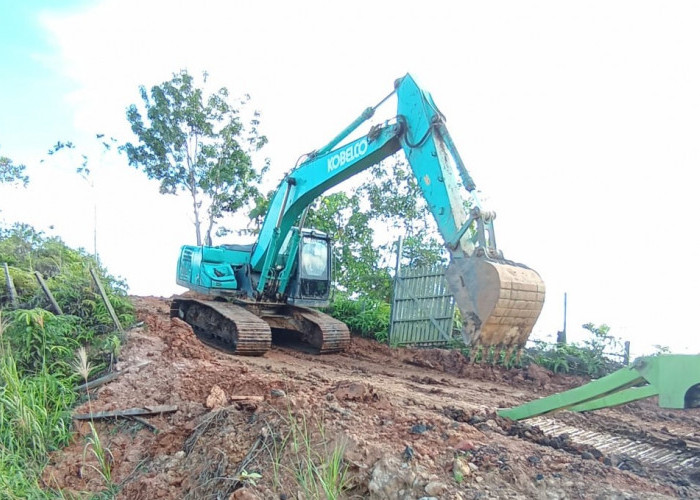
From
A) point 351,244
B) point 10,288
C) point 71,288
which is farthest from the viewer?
point 351,244

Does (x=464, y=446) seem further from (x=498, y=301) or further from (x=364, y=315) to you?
(x=364, y=315)

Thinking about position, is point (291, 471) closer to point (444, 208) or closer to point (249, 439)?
point (249, 439)

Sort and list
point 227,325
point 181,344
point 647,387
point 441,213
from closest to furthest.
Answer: point 647,387
point 441,213
point 181,344
point 227,325

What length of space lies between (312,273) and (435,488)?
728 cm

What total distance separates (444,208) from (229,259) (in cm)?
587

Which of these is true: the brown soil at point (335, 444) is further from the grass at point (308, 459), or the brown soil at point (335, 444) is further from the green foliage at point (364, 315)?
the green foliage at point (364, 315)

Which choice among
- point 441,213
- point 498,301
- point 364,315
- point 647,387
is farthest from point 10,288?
point 647,387

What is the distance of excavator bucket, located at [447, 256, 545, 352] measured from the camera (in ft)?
14.8

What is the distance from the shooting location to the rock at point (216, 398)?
16.0 ft

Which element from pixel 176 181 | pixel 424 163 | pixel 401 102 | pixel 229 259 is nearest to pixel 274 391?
pixel 424 163

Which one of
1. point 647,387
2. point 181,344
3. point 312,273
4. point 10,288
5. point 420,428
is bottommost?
point 420,428

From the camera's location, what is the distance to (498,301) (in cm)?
448

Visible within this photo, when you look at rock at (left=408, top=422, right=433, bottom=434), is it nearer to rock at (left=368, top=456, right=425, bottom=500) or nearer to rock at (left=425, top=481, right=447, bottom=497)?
rock at (left=368, top=456, right=425, bottom=500)

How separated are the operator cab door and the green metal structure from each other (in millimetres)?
6436
